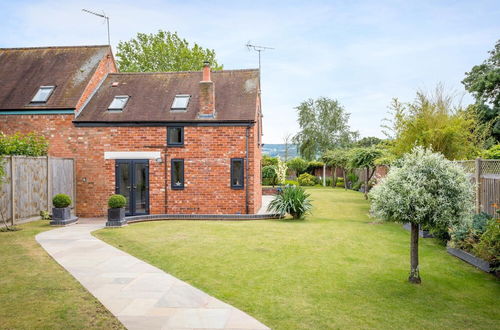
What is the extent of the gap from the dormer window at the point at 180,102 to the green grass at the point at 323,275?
6.05m

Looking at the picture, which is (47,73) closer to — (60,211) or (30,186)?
(30,186)

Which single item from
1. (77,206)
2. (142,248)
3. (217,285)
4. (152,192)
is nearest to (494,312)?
(217,285)

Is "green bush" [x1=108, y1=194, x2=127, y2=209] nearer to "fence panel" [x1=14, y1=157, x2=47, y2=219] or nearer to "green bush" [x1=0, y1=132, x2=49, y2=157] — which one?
"fence panel" [x1=14, y1=157, x2=47, y2=219]

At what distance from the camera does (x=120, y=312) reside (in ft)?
16.2

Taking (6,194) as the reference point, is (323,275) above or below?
below

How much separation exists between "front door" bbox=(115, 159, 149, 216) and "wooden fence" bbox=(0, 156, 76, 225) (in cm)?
193

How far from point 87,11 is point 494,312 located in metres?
20.8

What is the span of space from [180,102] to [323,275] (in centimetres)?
1146

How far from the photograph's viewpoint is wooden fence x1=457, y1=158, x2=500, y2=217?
866 centimetres

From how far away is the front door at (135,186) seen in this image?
15.5m

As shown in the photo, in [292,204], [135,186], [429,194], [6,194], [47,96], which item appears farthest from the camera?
[47,96]

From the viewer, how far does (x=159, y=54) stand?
105 feet

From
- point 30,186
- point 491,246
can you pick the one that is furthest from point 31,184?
point 491,246

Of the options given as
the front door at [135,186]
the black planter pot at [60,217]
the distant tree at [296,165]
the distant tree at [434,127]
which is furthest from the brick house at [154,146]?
the distant tree at [296,165]
